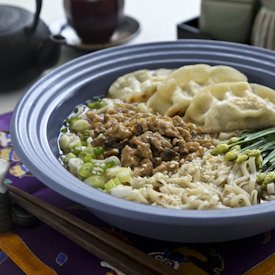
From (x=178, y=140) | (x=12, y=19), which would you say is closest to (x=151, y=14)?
(x=12, y=19)

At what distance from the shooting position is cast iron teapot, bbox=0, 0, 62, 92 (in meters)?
3.44

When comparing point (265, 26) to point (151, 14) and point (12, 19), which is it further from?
point (12, 19)

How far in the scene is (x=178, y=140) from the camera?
99.2 inches

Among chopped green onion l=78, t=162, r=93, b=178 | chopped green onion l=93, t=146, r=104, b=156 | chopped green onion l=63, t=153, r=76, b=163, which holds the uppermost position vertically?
chopped green onion l=78, t=162, r=93, b=178

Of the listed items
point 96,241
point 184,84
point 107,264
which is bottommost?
point 107,264

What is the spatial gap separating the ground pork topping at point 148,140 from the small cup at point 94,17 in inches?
54.1

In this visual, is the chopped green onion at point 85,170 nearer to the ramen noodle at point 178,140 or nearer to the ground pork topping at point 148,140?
the ramen noodle at point 178,140

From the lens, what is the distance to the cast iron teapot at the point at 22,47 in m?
3.44

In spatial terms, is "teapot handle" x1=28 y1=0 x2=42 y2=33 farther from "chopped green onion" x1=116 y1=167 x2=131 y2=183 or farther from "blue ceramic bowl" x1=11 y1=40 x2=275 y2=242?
"chopped green onion" x1=116 y1=167 x2=131 y2=183

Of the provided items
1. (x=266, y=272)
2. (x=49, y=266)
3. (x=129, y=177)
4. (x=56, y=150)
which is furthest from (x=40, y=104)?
(x=266, y=272)

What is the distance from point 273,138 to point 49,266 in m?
1.41

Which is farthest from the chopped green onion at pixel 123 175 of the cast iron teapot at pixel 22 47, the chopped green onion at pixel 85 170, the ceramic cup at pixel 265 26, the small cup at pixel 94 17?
the ceramic cup at pixel 265 26

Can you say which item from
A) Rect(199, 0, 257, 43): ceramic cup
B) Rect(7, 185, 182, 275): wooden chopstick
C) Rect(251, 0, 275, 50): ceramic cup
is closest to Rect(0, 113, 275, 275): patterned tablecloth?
Rect(7, 185, 182, 275): wooden chopstick

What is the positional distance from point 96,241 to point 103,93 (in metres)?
1.39
